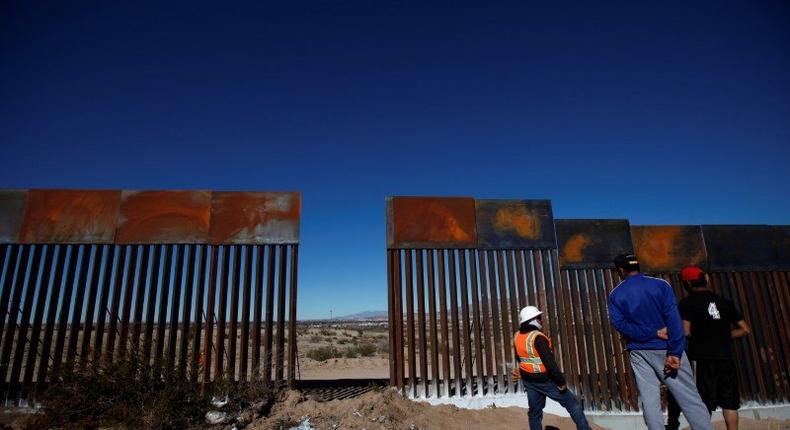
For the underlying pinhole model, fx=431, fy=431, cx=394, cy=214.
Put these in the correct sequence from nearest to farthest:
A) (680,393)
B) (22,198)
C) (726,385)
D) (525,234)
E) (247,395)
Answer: (680,393) → (726,385) → (247,395) → (22,198) → (525,234)

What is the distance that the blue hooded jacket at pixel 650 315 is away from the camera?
14.0ft

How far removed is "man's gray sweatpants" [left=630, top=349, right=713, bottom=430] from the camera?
4125 millimetres

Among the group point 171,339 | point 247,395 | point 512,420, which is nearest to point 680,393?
point 512,420

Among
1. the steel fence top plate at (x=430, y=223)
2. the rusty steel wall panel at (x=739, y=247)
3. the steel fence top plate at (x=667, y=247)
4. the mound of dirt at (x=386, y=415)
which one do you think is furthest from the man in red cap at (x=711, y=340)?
the rusty steel wall panel at (x=739, y=247)

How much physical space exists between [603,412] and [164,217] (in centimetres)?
860

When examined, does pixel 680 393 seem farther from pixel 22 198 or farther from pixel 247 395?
pixel 22 198

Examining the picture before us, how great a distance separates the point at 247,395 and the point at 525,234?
18.3ft

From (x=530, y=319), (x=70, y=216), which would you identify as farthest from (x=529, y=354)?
(x=70, y=216)

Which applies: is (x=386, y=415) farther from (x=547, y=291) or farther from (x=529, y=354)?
(x=547, y=291)

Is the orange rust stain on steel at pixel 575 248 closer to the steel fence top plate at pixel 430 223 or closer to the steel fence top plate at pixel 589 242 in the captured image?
the steel fence top plate at pixel 589 242

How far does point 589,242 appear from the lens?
852cm

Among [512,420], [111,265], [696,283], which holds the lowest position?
[512,420]

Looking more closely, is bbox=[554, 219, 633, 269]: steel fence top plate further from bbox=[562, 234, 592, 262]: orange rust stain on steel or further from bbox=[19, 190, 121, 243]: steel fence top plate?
bbox=[19, 190, 121, 243]: steel fence top plate

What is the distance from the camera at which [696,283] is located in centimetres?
512
